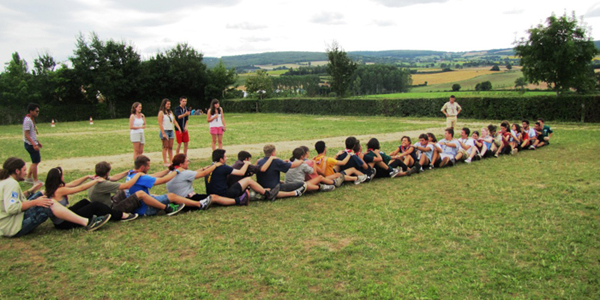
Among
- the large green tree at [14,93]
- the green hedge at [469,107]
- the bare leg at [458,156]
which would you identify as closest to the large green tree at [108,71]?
the large green tree at [14,93]

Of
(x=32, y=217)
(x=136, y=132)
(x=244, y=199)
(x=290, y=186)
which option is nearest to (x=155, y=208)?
(x=244, y=199)

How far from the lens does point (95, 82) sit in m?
41.1

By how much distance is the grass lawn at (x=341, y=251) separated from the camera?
383 cm

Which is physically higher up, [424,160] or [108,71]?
[108,71]

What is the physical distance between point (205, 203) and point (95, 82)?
39.8 metres

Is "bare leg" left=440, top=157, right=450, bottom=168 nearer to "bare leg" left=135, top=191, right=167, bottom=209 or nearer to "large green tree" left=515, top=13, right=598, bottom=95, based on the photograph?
"bare leg" left=135, top=191, right=167, bottom=209

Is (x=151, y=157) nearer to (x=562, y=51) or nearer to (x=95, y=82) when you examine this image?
(x=562, y=51)

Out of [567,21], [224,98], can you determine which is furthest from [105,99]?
[567,21]

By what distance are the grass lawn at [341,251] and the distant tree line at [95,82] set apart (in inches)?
1555

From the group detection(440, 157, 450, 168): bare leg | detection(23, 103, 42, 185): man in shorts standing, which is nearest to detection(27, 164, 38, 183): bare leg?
detection(23, 103, 42, 185): man in shorts standing

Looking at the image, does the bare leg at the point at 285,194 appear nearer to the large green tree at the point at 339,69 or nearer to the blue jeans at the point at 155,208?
the blue jeans at the point at 155,208

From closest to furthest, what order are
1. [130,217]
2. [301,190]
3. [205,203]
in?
[130,217]
[205,203]
[301,190]

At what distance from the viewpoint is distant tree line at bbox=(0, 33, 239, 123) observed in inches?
1549

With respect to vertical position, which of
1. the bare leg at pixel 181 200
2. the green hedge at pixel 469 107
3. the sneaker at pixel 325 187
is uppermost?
the green hedge at pixel 469 107
